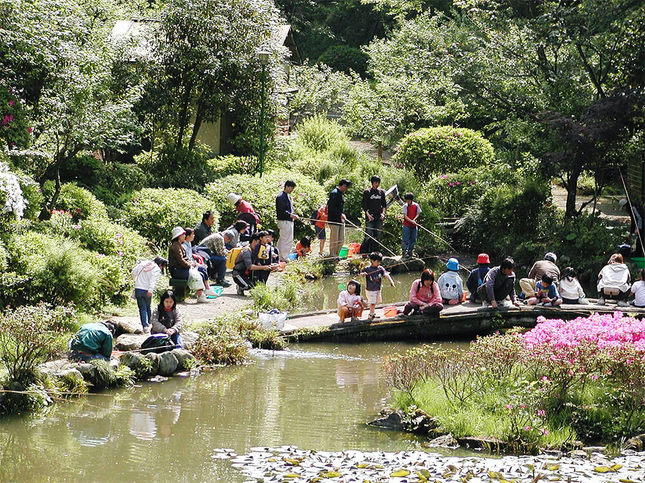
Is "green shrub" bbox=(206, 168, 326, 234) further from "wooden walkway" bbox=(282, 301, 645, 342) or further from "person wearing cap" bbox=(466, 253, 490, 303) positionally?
"person wearing cap" bbox=(466, 253, 490, 303)

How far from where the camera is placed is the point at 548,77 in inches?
990

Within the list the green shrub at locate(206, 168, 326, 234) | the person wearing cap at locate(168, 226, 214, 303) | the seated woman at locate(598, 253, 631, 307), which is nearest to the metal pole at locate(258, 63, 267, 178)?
the green shrub at locate(206, 168, 326, 234)

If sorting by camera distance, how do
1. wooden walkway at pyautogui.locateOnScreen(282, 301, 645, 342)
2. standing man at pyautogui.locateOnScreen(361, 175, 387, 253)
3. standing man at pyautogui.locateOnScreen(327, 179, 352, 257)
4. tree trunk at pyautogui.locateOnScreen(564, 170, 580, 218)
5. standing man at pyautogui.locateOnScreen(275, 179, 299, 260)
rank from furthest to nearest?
tree trunk at pyautogui.locateOnScreen(564, 170, 580, 218) < standing man at pyautogui.locateOnScreen(361, 175, 387, 253) < standing man at pyautogui.locateOnScreen(327, 179, 352, 257) < standing man at pyautogui.locateOnScreen(275, 179, 299, 260) < wooden walkway at pyautogui.locateOnScreen(282, 301, 645, 342)

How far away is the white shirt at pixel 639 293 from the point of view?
1784 cm

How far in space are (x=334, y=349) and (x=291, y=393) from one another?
8.71 feet

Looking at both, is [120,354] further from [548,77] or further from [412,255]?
[548,77]

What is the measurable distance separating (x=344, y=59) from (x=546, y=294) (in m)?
30.7

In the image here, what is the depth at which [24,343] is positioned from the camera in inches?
480

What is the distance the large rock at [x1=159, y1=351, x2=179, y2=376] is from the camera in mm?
13961

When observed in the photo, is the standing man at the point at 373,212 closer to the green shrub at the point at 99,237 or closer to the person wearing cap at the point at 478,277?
the person wearing cap at the point at 478,277

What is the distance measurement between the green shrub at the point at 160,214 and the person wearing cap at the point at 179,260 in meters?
2.90

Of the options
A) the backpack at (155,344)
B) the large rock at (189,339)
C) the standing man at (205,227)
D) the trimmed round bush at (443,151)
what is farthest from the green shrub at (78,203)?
the trimmed round bush at (443,151)

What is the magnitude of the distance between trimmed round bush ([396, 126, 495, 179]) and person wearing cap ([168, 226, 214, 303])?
1172 cm

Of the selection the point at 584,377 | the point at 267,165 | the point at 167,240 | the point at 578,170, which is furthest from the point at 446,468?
the point at 267,165
